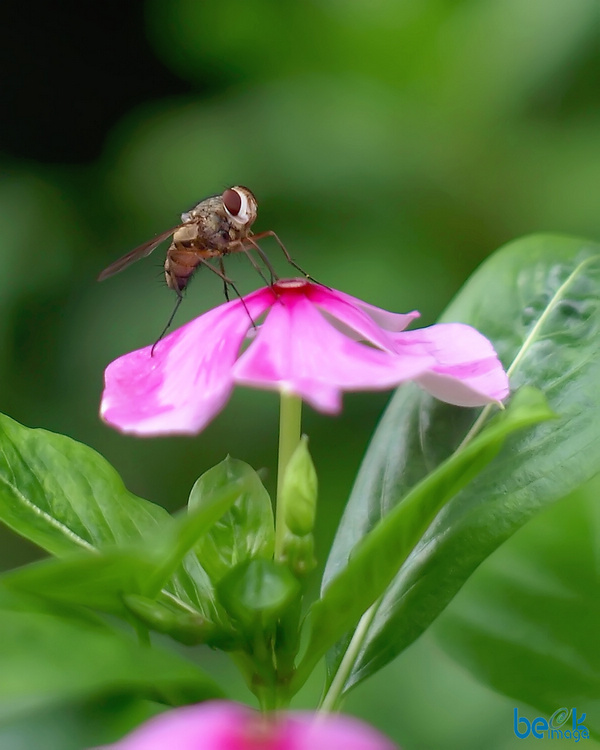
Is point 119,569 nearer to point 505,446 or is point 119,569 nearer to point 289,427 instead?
point 289,427

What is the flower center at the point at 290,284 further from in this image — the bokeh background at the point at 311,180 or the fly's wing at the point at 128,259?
the bokeh background at the point at 311,180

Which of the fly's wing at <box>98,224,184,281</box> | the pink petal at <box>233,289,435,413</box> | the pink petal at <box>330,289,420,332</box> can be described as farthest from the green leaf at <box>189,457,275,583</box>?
the fly's wing at <box>98,224,184,281</box>

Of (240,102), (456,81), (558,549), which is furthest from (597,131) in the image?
(558,549)

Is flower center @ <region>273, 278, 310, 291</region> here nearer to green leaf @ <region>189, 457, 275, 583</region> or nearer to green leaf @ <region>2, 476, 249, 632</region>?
green leaf @ <region>189, 457, 275, 583</region>

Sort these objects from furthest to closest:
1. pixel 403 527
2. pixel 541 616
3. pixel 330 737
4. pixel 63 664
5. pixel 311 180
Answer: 1. pixel 311 180
2. pixel 541 616
3. pixel 403 527
4. pixel 63 664
5. pixel 330 737

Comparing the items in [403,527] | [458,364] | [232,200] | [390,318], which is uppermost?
[232,200]

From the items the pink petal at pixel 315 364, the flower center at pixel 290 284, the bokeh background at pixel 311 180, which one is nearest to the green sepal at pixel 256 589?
the pink petal at pixel 315 364

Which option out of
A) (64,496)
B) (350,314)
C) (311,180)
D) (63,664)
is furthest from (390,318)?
(311,180)
